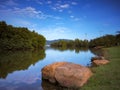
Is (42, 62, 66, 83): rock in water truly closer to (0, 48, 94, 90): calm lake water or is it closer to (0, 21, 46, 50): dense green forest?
(0, 48, 94, 90): calm lake water

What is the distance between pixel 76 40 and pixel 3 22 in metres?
112

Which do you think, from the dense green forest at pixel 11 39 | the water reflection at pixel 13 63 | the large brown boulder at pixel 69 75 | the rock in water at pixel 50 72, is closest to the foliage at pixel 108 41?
the dense green forest at pixel 11 39

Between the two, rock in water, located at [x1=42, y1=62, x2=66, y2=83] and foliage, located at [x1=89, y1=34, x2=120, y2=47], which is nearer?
rock in water, located at [x1=42, y1=62, x2=66, y2=83]

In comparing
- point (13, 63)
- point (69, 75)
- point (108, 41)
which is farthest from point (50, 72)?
point (108, 41)

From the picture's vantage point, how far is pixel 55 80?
13.4m

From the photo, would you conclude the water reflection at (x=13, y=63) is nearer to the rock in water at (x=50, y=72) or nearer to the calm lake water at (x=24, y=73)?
the calm lake water at (x=24, y=73)

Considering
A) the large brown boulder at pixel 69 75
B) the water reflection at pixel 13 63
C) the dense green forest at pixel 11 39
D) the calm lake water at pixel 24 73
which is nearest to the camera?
the large brown boulder at pixel 69 75

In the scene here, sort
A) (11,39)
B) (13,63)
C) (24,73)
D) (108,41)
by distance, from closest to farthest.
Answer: (24,73) < (13,63) < (11,39) < (108,41)

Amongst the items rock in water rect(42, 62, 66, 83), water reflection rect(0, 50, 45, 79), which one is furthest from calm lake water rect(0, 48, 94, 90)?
rock in water rect(42, 62, 66, 83)

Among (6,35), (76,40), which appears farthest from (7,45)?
(76,40)

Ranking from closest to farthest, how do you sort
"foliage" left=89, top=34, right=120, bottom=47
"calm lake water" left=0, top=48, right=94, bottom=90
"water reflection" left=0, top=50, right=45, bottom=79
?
"calm lake water" left=0, top=48, right=94, bottom=90
"water reflection" left=0, top=50, right=45, bottom=79
"foliage" left=89, top=34, right=120, bottom=47

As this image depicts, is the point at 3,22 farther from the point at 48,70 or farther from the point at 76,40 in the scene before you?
the point at 76,40

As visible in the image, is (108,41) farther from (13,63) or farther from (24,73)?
(24,73)

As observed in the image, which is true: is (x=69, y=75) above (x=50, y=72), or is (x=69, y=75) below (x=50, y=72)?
above
